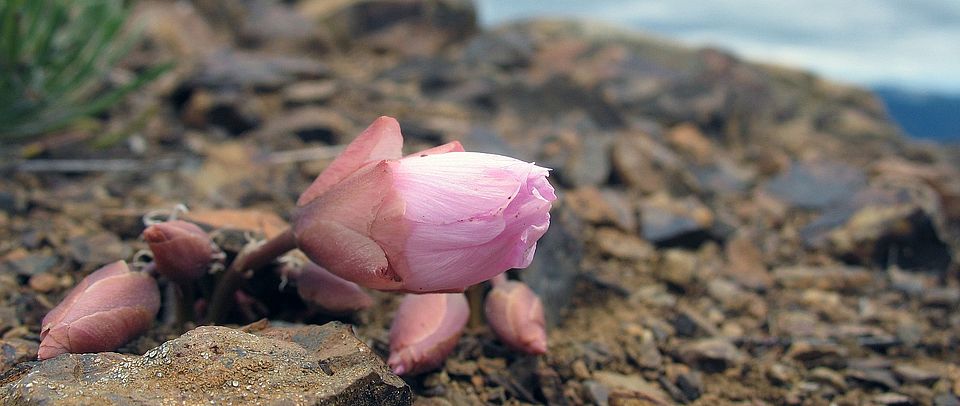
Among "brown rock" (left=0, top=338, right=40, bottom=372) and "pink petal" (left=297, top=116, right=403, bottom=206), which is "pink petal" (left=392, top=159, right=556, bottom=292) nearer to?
"pink petal" (left=297, top=116, right=403, bottom=206)

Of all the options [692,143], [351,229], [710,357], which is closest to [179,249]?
[351,229]

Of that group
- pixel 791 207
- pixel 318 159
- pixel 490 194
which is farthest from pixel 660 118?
pixel 490 194

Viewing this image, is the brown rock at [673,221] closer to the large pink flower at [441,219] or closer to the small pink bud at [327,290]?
the small pink bud at [327,290]

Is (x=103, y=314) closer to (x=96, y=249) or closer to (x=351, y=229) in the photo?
(x=351, y=229)

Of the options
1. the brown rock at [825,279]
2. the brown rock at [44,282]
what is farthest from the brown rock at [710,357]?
the brown rock at [44,282]

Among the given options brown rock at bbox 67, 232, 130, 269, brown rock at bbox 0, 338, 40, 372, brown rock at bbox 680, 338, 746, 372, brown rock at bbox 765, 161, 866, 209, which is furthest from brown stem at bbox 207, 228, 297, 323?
brown rock at bbox 765, 161, 866, 209
